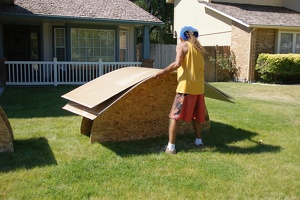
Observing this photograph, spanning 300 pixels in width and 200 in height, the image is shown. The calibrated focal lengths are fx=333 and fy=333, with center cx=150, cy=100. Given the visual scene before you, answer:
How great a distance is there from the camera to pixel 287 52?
61.4 feet

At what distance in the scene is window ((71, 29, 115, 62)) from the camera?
626 inches

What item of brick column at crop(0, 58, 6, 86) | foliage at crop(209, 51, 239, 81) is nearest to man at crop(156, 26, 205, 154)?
brick column at crop(0, 58, 6, 86)

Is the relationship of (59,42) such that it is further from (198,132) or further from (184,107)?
(184,107)

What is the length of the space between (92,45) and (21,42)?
342 cm

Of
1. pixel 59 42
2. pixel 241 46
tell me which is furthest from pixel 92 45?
pixel 241 46

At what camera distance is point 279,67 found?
1673 centimetres

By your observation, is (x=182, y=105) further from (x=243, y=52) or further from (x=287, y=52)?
(x=287, y=52)

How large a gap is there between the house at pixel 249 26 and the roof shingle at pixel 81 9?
5.66 m

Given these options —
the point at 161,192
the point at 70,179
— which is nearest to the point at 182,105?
the point at 161,192

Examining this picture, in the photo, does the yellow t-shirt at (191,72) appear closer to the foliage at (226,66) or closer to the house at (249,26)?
the house at (249,26)

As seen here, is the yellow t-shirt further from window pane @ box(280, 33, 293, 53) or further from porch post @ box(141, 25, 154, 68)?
window pane @ box(280, 33, 293, 53)

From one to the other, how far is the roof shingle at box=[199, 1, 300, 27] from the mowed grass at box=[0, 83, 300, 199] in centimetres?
1191

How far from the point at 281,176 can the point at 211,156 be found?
1.09m

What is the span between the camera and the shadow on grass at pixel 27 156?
4.44 meters
